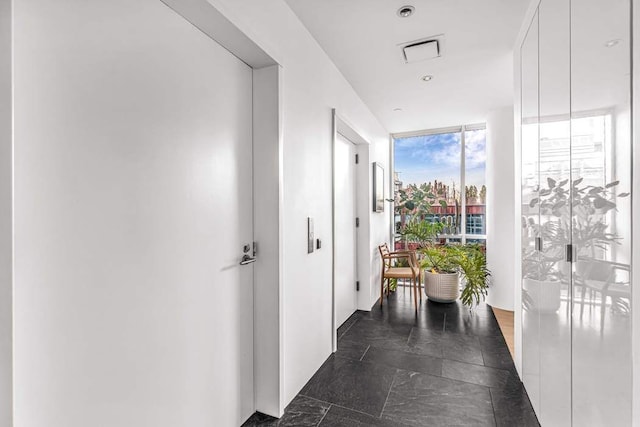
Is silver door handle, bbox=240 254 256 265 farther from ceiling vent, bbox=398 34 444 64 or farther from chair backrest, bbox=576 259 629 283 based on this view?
ceiling vent, bbox=398 34 444 64

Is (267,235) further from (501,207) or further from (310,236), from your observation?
(501,207)

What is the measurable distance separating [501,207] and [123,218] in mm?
4014

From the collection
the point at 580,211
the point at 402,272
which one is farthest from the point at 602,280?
the point at 402,272

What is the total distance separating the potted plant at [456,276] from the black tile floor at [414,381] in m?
0.58

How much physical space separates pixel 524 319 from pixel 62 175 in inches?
99.4

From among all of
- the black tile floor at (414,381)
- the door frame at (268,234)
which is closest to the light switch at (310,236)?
the door frame at (268,234)

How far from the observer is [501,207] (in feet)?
12.7

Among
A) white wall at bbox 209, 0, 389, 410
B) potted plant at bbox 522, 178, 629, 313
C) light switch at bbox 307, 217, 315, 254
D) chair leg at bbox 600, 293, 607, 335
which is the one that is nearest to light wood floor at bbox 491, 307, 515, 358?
potted plant at bbox 522, 178, 629, 313

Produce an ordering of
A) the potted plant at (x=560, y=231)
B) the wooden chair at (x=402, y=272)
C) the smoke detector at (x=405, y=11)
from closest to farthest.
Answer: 1. the potted plant at (x=560, y=231)
2. the smoke detector at (x=405, y=11)
3. the wooden chair at (x=402, y=272)

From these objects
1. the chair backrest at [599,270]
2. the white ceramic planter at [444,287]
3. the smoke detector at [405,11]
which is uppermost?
the smoke detector at [405,11]

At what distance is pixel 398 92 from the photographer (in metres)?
3.30

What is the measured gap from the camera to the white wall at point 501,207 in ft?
12.5

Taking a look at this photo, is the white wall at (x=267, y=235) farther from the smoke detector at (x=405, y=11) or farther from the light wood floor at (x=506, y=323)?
the light wood floor at (x=506, y=323)

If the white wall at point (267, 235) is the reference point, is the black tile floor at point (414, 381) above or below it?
below
